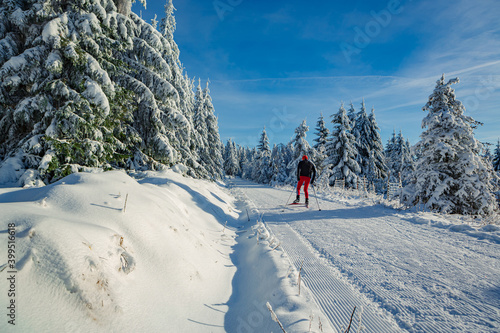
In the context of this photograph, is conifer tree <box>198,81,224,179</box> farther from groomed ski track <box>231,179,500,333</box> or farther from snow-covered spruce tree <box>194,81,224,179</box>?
groomed ski track <box>231,179,500,333</box>

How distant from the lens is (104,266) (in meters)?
1.81

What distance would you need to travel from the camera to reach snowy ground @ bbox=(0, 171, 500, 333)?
4.97 feet

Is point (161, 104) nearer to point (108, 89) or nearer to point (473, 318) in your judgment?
point (108, 89)

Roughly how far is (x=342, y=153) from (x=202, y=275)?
895 inches

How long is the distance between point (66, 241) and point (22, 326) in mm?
602

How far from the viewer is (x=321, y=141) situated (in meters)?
28.4

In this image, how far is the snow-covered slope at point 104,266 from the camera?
1425mm

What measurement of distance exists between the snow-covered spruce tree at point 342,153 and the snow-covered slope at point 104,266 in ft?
67.5

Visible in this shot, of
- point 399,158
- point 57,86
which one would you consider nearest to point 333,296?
point 57,86

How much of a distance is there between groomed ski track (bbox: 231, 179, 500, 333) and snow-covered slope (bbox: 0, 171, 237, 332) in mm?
1329

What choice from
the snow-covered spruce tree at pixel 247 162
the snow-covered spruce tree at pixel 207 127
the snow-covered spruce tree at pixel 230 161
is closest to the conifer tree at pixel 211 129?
the snow-covered spruce tree at pixel 207 127

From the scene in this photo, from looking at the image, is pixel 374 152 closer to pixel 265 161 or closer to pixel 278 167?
pixel 278 167

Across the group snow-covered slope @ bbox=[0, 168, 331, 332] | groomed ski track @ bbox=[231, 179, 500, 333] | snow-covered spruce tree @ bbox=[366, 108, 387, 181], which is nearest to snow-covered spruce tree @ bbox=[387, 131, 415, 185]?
→ snow-covered spruce tree @ bbox=[366, 108, 387, 181]

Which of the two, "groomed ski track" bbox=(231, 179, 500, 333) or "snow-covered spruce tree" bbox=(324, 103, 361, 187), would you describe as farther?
"snow-covered spruce tree" bbox=(324, 103, 361, 187)
